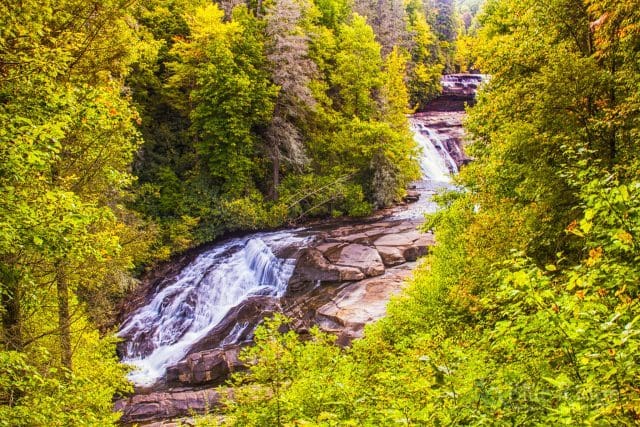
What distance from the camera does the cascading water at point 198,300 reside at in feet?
53.4

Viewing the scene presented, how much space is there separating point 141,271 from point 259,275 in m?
6.43

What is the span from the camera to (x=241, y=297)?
18.4 metres

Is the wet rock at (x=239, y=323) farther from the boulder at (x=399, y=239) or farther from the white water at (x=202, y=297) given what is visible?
the boulder at (x=399, y=239)

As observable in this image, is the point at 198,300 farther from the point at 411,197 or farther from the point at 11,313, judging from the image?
the point at 411,197

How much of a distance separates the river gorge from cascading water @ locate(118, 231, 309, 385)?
0.15ft

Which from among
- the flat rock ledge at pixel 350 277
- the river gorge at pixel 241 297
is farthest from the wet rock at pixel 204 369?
the flat rock ledge at pixel 350 277

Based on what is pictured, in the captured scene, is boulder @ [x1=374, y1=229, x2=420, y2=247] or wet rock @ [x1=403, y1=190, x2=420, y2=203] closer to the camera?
boulder @ [x1=374, y1=229, x2=420, y2=247]

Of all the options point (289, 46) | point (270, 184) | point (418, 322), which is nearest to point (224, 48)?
point (289, 46)

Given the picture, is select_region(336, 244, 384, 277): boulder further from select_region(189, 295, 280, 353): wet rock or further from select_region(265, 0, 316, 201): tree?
select_region(265, 0, 316, 201): tree

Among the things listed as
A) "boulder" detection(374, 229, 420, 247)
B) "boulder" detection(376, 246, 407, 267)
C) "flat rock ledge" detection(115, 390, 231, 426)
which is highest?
"boulder" detection(374, 229, 420, 247)

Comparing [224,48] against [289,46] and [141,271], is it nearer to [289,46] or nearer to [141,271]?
[289,46]

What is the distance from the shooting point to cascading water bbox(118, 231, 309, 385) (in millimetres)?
16266

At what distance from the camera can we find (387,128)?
25750mm

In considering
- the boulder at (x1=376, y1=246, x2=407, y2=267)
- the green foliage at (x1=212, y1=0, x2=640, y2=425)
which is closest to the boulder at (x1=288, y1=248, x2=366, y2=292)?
the boulder at (x1=376, y1=246, x2=407, y2=267)
